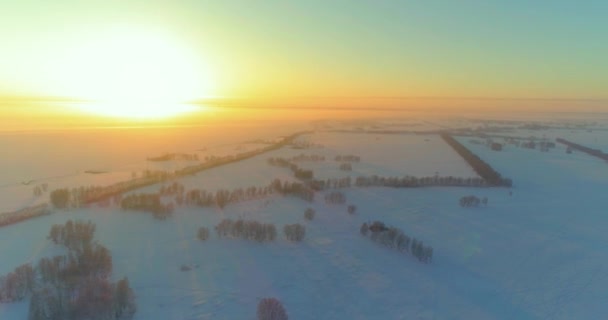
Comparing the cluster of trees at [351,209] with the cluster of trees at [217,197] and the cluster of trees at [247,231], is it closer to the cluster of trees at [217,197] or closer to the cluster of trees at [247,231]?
the cluster of trees at [247,231]

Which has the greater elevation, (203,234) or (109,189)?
(109,189)

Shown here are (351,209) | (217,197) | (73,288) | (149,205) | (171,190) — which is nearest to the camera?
(73,288)

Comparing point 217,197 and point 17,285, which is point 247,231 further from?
point 17,285

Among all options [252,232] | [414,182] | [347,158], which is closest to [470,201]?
[414,182]

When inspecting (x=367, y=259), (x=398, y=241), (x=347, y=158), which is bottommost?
(x=367, y=259)

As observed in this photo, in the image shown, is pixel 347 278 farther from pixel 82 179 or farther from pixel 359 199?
pixel 82 179

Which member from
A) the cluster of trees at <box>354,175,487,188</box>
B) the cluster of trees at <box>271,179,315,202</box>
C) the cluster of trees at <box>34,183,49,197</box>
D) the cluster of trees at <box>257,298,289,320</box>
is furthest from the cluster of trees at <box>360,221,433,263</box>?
the cluster of trees at <box>34,183,49,197</box>

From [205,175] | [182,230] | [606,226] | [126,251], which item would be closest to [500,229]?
[606,226]
